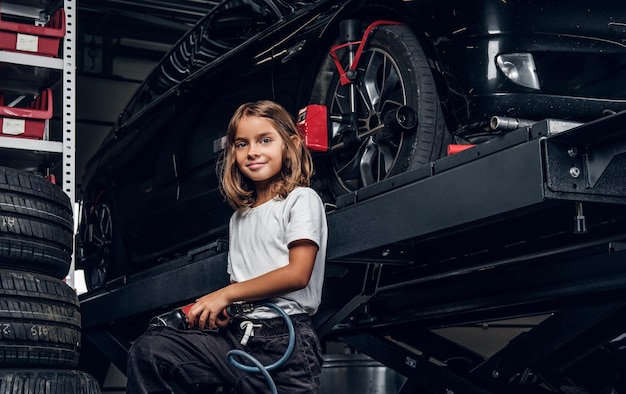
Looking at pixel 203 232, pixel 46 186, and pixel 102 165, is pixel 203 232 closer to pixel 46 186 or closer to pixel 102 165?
pixel 46 186

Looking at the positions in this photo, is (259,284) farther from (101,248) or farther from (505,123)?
(101,248)

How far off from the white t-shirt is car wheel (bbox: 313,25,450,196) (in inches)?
25.1

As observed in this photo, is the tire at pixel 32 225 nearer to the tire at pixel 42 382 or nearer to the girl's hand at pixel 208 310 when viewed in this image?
the tire at pixel 42 382

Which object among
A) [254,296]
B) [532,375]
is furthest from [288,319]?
[532,375]

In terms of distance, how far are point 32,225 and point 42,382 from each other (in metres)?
0.57

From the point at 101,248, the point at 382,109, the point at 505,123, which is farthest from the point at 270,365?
the point at 101,248

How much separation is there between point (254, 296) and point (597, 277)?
1.17 metres

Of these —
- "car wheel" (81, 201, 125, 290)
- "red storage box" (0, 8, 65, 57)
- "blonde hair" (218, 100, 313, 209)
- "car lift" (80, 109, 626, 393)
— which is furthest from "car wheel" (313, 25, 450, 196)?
"car wheel" (81, 201, 125, 290)

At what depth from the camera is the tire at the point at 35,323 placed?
125 inches

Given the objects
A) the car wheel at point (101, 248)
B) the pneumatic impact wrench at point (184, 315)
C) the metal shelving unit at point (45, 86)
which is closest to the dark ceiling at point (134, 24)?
the car wheel at point (101, 248)

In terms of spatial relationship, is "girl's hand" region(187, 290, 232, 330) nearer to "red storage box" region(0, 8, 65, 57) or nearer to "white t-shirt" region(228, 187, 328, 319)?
"white t-shirt" region(228, 187, 328, 319)

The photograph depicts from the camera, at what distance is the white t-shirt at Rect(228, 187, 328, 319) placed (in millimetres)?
2162

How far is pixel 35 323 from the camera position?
3229 mm

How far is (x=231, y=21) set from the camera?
4082 mm
